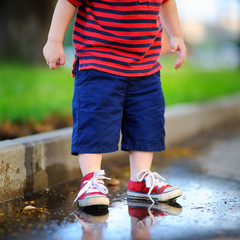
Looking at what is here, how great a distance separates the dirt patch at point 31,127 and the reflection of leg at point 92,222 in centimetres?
141

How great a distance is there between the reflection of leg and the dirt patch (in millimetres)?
1408

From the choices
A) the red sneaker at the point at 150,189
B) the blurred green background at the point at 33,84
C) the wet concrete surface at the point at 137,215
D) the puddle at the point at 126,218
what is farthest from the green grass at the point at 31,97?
the red sneaker at the point at 150,189

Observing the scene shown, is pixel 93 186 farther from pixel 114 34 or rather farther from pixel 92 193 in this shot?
pixel 114 34

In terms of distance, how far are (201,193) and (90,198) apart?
76cm

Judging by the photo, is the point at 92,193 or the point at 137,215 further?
the point at 92,193

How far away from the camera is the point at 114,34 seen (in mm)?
2418

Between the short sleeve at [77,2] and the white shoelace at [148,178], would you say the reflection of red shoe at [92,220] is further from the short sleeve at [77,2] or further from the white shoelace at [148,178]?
the short sleeve at [77,2]

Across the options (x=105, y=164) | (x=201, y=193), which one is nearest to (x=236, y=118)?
(x=105, y=164)

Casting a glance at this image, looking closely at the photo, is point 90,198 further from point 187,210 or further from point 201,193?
point 201,193

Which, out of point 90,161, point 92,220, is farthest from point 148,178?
point 92,220

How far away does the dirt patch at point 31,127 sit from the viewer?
3666 mm

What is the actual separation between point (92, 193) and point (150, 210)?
1.02ft

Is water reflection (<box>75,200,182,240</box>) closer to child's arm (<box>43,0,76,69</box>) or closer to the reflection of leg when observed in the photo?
the reflection of leg

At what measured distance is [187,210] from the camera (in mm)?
2375
